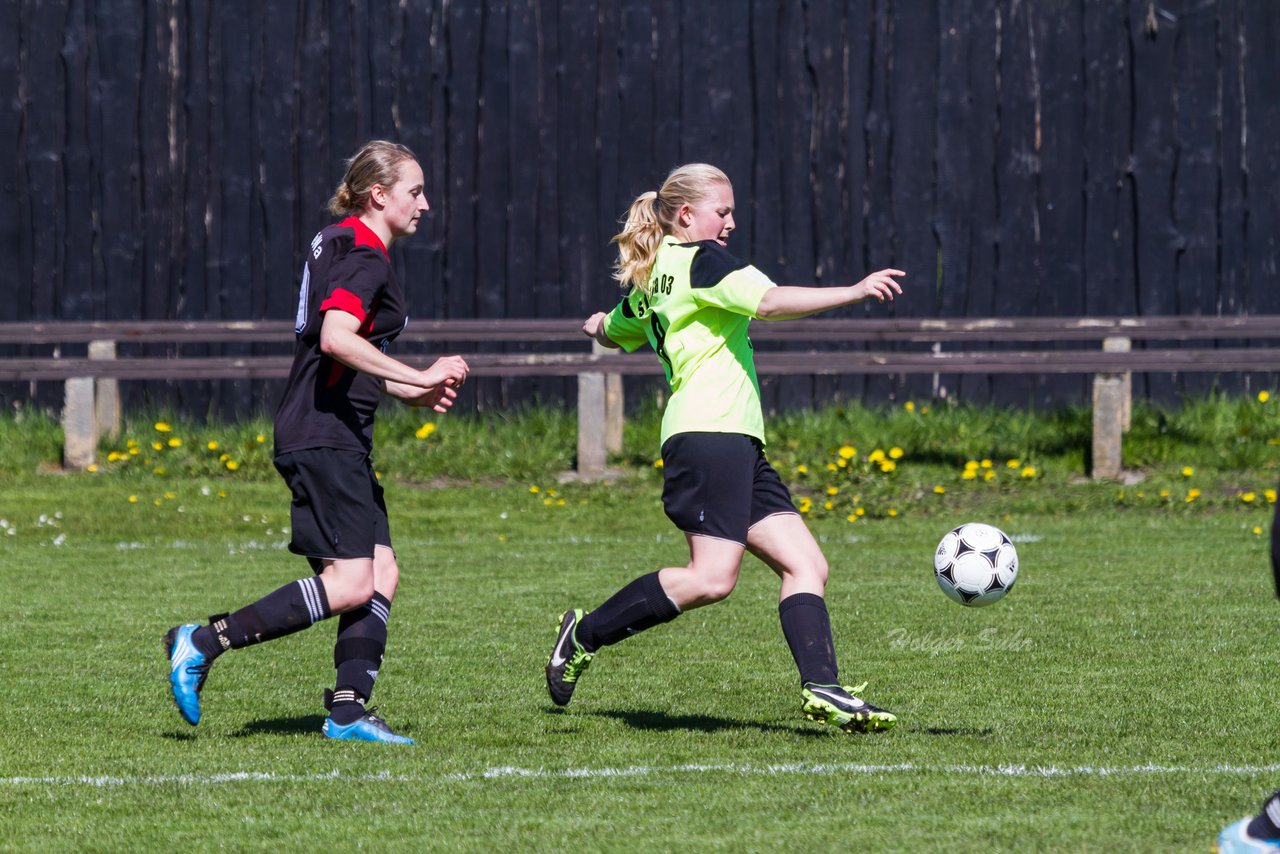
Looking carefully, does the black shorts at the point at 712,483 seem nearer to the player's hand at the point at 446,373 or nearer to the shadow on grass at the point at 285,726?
the player's hand at the point at 446,373

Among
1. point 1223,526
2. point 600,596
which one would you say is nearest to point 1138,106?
point 1223,526

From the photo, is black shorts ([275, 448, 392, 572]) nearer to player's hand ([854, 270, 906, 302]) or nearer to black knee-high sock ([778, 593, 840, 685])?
black knee-high sock ([778, 593, 840, 685])

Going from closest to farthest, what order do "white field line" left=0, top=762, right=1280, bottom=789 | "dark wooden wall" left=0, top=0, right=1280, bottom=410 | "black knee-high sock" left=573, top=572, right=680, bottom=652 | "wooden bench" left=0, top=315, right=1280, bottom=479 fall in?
1. "white field line" left=0, top=762, right=1280, bottom=789
2. "black knee-high sock" left=573, top=572, right=680, bottom=652
3. "wooden bench" left=0, top=315, right=1280, bottom=479
4. "dark wooden wall" left=0, top=0, right=1280, bottom=410

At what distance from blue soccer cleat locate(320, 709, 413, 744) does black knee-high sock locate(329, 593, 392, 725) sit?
0.02 m

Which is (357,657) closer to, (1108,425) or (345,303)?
(345,303)

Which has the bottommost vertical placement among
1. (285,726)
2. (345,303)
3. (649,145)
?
(285,726)

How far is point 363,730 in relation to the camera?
525 centimetres

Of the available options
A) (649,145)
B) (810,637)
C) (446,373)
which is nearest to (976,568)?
(810,637)

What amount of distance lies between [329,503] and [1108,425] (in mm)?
8374

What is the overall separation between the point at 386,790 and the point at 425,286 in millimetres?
10193

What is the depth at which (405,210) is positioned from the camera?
17.7 ft

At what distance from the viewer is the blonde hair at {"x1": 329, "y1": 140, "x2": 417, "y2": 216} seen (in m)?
5.35

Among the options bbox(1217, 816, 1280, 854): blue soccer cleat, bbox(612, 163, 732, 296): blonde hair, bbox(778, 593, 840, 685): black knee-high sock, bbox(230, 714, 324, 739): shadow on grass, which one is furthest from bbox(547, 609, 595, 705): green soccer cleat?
bbox(1217, 816, 1280, 854): blue soccer cleat

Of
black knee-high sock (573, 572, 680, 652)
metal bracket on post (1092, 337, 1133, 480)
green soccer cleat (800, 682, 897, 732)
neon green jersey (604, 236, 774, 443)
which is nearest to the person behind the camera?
green soccer cleat (800, 682, 897, 732)
